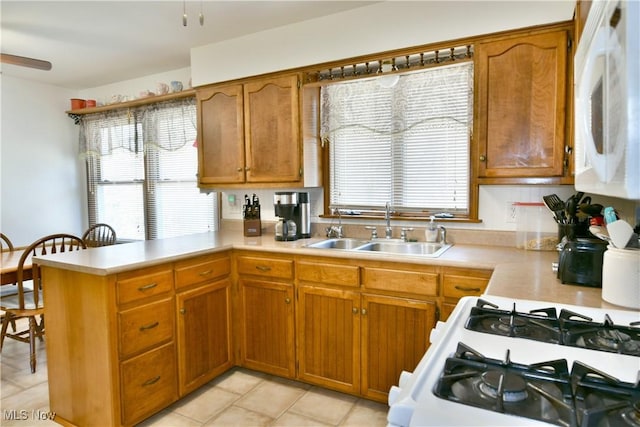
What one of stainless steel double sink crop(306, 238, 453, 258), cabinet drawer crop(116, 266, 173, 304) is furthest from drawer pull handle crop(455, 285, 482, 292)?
cabinet drawer crop(116, 266, 173, 304)

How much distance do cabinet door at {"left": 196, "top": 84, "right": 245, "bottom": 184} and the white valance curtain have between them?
627 mm

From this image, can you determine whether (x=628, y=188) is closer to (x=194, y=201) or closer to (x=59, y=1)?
(x=59, y=1)

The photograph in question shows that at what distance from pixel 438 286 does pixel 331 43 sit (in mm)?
1793

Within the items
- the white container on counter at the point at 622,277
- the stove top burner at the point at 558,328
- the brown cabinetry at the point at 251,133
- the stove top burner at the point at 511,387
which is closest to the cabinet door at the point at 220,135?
the brown cabinetry at the point at 251,133

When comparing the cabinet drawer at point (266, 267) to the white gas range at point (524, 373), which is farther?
the cabinet drawer at point (266, 267)

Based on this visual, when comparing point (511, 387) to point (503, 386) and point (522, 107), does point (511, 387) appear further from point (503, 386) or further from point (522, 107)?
point (522, 107)

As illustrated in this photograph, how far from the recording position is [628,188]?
0.64 meters

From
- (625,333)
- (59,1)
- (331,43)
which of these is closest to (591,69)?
(625,333)

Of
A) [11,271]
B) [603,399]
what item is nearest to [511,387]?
[603,399]

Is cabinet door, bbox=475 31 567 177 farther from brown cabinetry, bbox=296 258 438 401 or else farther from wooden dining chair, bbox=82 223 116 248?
wooden dining chair, bbox=82 223 116 248

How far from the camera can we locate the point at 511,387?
2.42 feet

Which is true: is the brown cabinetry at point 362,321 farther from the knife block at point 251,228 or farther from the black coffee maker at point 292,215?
the knife block at point 251,228

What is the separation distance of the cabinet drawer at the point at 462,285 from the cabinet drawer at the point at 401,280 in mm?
62

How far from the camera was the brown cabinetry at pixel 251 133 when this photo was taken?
113 inches
